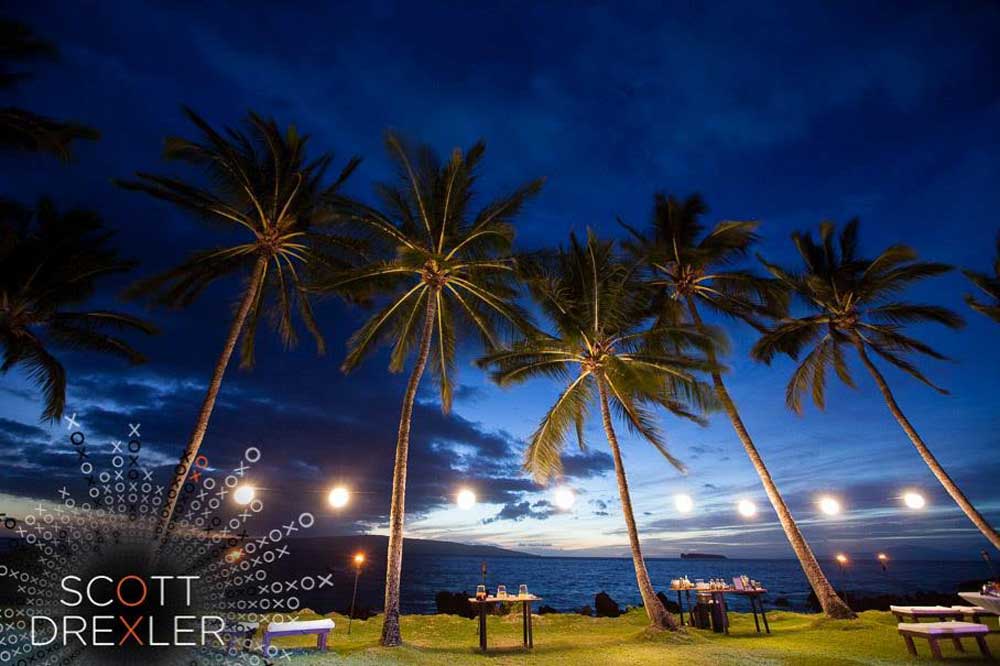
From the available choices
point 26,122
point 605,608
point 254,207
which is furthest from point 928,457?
point 26,122

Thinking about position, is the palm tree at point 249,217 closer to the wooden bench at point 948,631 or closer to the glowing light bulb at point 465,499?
the glowing light bulb at point 465,499

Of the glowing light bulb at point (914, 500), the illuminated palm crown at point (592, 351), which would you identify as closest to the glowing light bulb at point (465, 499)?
the illuminated palm crown at point (592, 351)

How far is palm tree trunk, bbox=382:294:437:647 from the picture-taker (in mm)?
9203

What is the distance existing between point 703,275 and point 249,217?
15.2m

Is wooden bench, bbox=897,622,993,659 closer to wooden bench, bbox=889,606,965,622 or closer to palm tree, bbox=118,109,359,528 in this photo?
wooden bench, bbox=889,606,965,622

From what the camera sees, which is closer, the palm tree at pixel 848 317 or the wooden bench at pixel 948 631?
the wooden bench at pixel 948 631

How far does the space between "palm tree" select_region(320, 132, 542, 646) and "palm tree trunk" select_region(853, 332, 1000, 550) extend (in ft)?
39.8

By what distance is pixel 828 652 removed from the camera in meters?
8.68

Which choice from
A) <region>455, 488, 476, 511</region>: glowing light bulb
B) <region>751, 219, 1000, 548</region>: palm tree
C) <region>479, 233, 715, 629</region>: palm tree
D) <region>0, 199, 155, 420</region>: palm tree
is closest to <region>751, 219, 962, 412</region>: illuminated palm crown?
<region>751, 219, 1000, 548</region>: palm tree

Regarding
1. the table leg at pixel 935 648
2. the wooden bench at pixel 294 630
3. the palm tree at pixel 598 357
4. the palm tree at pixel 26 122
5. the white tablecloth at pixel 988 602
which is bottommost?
the table leg at pixel 935 648

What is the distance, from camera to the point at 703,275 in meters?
16.2

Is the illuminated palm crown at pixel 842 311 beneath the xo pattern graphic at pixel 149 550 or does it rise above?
above

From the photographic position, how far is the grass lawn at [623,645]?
811cm

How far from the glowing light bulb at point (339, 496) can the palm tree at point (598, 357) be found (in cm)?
532
